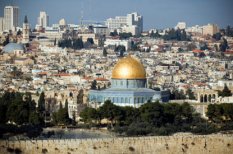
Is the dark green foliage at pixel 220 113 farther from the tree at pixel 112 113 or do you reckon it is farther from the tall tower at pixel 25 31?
the tall tower at pixel 25 31

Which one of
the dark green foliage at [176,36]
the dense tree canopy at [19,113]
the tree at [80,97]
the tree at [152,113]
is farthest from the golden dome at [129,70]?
the dark green foliage at [176,36]

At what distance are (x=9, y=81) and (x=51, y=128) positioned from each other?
23084 mm

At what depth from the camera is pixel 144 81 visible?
42.7 m

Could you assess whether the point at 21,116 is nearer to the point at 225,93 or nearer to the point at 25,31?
the point at 225,93

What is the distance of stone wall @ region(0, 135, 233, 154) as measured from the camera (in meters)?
26.9

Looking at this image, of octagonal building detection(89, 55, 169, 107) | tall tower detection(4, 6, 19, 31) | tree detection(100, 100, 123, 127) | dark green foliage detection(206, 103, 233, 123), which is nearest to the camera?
tree detection(100, 100, 123, 127)

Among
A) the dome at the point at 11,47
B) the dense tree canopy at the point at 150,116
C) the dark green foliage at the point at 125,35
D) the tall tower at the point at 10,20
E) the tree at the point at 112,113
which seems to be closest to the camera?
the dense tree canopy at the point at 150,116

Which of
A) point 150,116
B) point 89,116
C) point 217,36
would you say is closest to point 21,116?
point 89,116

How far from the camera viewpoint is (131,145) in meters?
27.7

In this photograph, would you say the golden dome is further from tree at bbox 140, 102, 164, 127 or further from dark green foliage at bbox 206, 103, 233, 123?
tree at bbox 140, 102, 164, 127

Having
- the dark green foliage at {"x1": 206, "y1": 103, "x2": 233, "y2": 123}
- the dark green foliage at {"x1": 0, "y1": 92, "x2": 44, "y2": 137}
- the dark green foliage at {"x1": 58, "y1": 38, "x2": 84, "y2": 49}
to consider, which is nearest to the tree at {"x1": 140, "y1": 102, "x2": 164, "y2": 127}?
the dark green foliage at {"x1": 206, "y1": 103, "x2": 233, "y2": 123}

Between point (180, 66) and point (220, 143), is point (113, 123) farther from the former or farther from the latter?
point (180, 66)

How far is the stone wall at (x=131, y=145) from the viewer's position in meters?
26.9

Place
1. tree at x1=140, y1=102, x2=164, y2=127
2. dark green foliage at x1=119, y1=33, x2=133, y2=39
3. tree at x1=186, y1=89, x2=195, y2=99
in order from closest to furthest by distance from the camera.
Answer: tree at x1=140, y1=102, x2=164, y2=127 → tree at x1=186, y1=89, x2=195, y2=99 → dark green foliage at x1=119, y1=33, x2=133, y2=39
